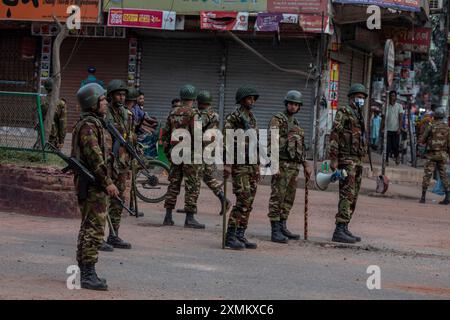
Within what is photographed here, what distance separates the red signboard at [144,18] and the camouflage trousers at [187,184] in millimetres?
10774

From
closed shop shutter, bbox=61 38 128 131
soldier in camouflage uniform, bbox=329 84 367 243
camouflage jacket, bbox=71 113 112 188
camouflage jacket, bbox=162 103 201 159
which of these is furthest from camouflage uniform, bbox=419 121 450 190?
camouflage jacket, bbox=71 113 112 188

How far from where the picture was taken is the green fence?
13.1 metres

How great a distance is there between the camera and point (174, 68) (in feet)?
80.7

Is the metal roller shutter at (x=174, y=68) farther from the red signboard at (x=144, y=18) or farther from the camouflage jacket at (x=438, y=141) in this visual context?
the camouflage jacket at (x=438, y=141)

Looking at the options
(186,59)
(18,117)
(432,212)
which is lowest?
(432,212)

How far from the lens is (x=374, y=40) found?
2667 centimetres

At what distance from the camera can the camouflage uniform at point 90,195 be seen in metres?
7.82

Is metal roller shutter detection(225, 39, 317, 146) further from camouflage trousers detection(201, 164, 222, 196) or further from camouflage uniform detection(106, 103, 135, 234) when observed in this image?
camouflage uniform detection(106, 103, 135, 234)

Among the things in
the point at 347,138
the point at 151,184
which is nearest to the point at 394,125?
the point at 151,184

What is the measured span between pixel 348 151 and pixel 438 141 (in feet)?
23.1

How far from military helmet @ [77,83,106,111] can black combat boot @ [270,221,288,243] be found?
422 centimetres
